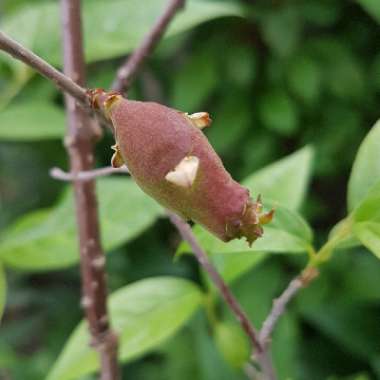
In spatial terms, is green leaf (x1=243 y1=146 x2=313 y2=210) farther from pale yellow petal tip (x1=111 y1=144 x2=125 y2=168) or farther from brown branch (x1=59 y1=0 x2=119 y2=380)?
pale yellow petal tip (x1=111 y1=144 x2=125 y2=168)

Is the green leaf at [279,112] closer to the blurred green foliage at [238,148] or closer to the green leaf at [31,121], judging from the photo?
the blurred green foliage at [238,148]

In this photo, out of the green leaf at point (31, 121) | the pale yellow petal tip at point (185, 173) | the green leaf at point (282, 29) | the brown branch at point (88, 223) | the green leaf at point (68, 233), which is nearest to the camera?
the pale yellow petal tip at point (185, 173)

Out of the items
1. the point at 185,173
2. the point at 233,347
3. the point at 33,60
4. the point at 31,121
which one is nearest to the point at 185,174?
the point at 185,173

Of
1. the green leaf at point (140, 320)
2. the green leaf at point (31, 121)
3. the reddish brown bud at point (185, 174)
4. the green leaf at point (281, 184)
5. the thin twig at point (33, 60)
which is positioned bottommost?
the green leaf at point (140, 320)

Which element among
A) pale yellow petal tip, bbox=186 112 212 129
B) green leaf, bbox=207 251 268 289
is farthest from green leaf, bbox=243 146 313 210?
pale yellow petal tip, bbox=186 112 212 129

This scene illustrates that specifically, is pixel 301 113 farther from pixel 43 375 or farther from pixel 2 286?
pixel 2 286

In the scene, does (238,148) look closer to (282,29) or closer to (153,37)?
(282,29)

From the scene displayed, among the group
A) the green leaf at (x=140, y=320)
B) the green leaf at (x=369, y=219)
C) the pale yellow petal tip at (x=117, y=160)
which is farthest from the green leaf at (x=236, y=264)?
the pale yellow petal tip at (x=117, y=160)
